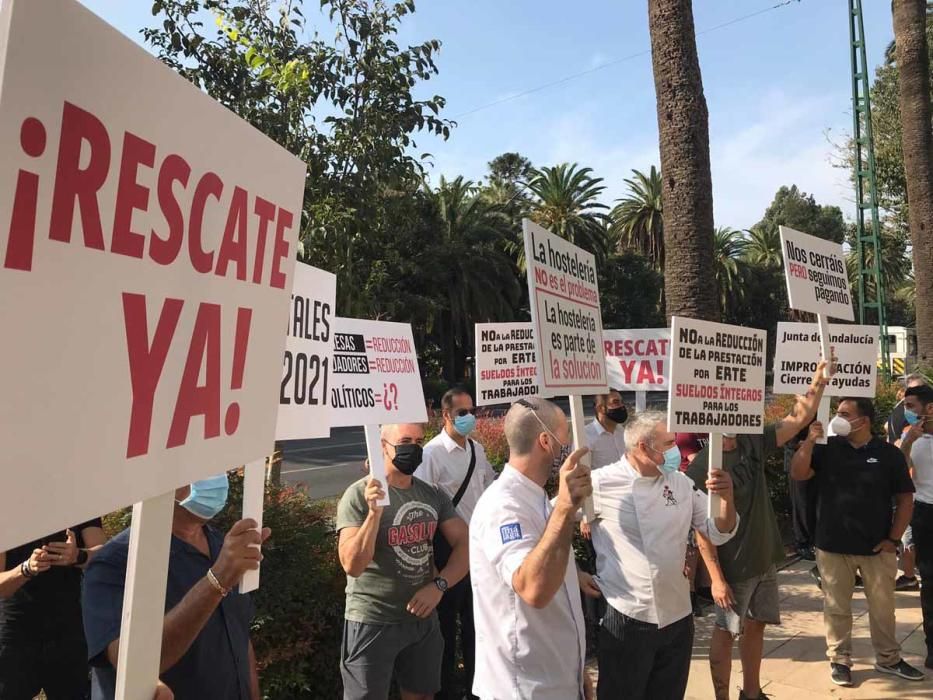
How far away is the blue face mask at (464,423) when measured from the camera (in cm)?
499

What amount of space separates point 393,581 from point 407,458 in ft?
2.00

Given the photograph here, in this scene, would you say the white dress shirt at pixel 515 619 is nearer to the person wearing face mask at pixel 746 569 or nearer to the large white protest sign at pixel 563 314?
the large white protest sign at pixel 563 314

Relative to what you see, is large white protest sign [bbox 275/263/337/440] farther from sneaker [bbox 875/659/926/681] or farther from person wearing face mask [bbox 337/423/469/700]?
sneaker [bbox 875/659/926/681]

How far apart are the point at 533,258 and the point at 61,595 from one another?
8.87ft

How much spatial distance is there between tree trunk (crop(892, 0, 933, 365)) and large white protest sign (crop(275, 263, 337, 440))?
13.3 metres

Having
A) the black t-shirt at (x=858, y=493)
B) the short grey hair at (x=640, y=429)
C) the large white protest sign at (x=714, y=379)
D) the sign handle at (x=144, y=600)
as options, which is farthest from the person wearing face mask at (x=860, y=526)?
the sign handle at (x=144, y=600)

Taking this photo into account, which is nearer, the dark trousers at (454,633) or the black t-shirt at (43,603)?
the black t-shirt at (43,603)

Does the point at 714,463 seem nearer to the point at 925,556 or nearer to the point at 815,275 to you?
the point at 815,275

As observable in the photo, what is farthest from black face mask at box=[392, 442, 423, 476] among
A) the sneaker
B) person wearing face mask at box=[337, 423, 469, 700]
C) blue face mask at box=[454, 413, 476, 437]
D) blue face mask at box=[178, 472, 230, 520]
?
the sneaker

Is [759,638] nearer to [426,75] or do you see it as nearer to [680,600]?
[680,600]

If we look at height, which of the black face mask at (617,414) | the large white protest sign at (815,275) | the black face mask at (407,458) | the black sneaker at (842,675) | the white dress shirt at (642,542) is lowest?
the black sneaker at (842,675)

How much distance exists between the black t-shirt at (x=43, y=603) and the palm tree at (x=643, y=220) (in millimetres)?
45870

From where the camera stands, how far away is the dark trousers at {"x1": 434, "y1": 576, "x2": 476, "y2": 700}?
174 inches

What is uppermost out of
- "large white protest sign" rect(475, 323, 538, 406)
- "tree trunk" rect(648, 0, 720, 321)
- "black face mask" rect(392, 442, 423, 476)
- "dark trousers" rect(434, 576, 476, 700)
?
"tree trunk" rect(648, 0, 720, 321)
